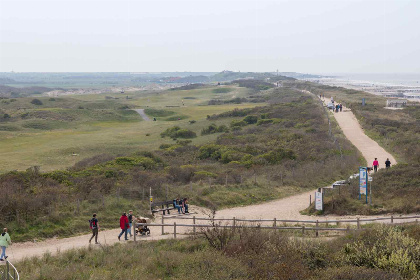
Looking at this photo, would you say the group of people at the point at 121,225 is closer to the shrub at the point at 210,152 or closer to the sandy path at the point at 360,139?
the sandy path at the point at 360,139

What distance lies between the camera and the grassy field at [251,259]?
11.5m

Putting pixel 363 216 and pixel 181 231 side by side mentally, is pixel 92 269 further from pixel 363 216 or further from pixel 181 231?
pixel 363 216

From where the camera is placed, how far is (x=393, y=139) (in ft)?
133

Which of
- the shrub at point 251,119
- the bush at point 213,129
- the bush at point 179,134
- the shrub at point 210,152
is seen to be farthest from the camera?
the shrub at point 251,119

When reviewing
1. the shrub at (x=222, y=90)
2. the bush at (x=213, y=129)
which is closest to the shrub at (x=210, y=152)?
the bush at (x=213, y=129)

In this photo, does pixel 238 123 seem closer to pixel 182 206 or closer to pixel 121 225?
pixel 182 206

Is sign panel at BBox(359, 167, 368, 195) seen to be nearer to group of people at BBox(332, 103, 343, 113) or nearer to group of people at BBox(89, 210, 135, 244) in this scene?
group of people at BBox(89, 210, 135, 244)

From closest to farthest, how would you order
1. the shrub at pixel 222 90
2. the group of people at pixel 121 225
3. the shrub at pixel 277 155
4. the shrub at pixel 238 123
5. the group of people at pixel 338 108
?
the group of people at pixel 121 225, the shrub at pixel 277 155, the shrub at pixel 238 123, the group of people at pixel 338 108, the shrub at pixel 222 90

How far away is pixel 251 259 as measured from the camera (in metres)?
12.6

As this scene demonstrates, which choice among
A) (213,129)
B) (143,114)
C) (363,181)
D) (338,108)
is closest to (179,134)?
(213,129)

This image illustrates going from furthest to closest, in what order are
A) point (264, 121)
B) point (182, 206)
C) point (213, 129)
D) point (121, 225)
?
point (264, 121)
point (213, 129)
point (182, 206)
point (121, 225)

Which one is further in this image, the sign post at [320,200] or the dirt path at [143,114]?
the dirt path at [143,114]

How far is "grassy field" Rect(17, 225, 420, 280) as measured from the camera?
1154 centimetres

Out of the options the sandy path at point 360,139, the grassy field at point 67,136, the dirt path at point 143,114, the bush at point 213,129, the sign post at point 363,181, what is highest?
the sign post at point 363,181
